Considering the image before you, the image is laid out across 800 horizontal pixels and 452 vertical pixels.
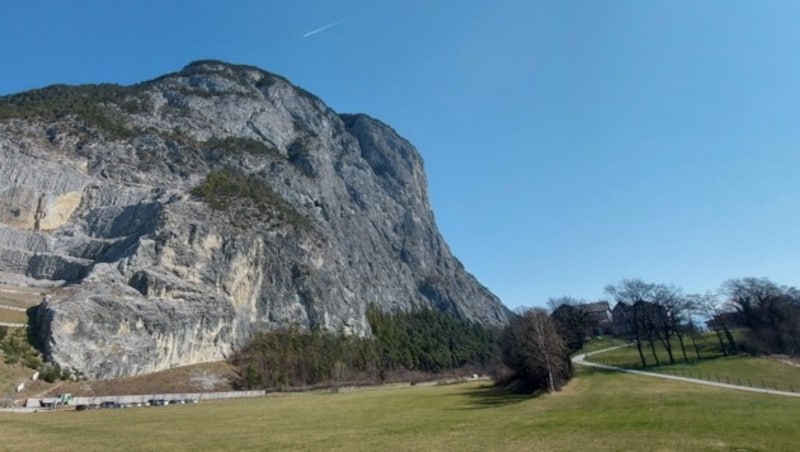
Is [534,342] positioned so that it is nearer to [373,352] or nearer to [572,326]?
[572,326]

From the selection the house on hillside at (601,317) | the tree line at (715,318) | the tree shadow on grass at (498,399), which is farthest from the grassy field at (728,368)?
the house on hillside at (601,317)

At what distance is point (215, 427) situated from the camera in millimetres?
31969

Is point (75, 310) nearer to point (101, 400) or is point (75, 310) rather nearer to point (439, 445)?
point (101, 400)

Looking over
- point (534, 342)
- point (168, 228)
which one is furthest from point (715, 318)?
point (168, 228)

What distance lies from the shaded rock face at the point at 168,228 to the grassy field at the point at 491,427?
51816 mm

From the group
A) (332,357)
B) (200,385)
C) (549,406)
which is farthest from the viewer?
(332,357)

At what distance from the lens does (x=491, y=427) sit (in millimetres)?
27516

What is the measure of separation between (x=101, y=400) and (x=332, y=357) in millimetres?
59849

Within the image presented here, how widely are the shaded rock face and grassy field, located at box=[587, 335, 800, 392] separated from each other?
80.2 meters

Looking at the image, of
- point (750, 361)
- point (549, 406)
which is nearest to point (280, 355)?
point (549, 406)

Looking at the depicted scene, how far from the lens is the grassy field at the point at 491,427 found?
2144cm

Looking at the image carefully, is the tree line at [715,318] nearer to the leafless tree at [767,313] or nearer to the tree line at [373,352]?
the leafless tree at [767,313]

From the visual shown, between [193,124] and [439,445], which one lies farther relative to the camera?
[193,124]

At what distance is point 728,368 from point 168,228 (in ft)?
343
